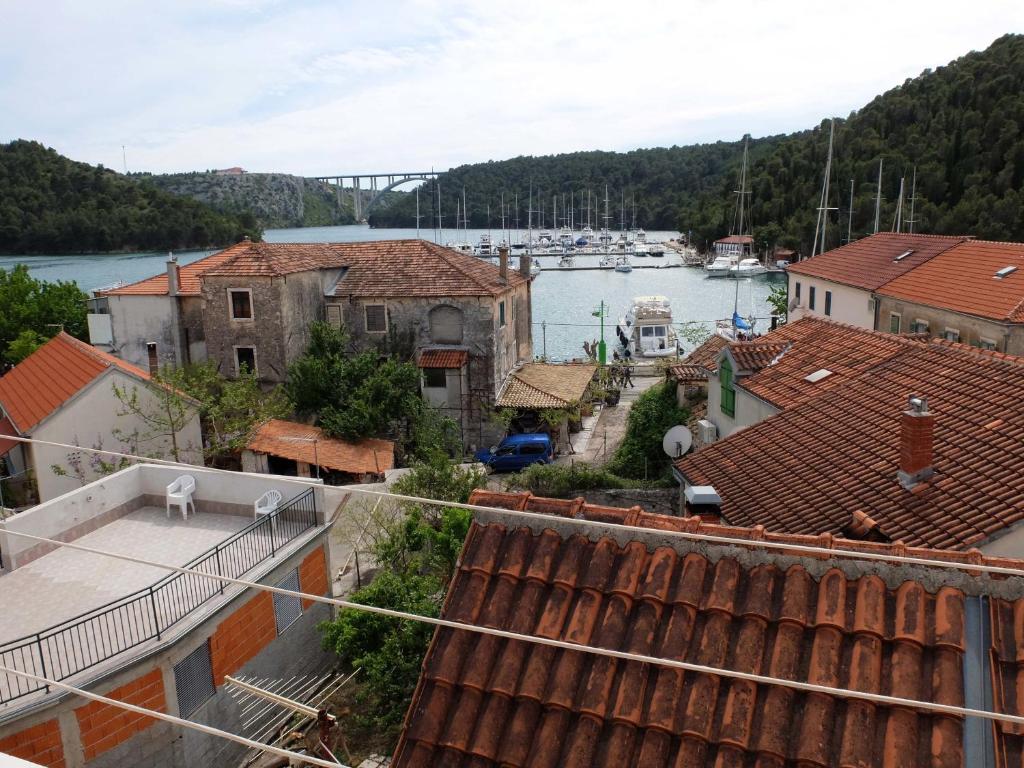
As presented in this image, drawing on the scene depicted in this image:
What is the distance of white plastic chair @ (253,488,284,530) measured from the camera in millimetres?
14913

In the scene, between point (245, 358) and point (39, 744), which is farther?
point (245, 358)

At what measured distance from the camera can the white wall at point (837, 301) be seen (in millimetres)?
31531

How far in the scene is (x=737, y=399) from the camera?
1883 cm

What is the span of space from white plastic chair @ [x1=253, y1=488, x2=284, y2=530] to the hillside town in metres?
0.07

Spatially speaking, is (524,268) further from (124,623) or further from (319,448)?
(124,623)

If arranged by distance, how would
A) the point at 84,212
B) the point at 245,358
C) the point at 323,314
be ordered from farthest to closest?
the point at 84,212
the point at 323,314
the point at 245,358

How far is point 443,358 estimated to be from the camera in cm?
3023

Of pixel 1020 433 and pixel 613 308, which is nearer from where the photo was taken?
pixel 1020 433

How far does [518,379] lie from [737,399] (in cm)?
1513

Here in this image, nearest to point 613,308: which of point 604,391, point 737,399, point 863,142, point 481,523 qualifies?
point 863,142

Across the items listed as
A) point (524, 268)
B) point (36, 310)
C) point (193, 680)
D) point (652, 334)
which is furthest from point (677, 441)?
point (36, 310)

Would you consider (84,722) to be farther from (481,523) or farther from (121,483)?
(481,523)

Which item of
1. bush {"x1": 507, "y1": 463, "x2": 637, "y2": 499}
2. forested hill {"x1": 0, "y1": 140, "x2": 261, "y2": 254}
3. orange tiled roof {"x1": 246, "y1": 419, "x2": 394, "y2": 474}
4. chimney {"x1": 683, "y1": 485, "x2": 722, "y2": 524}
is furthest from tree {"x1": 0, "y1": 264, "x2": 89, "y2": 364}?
forested hill {"x1": 0, "y1": 140, "x2": 261, "y2": 254}

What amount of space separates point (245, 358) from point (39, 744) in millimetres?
21886
